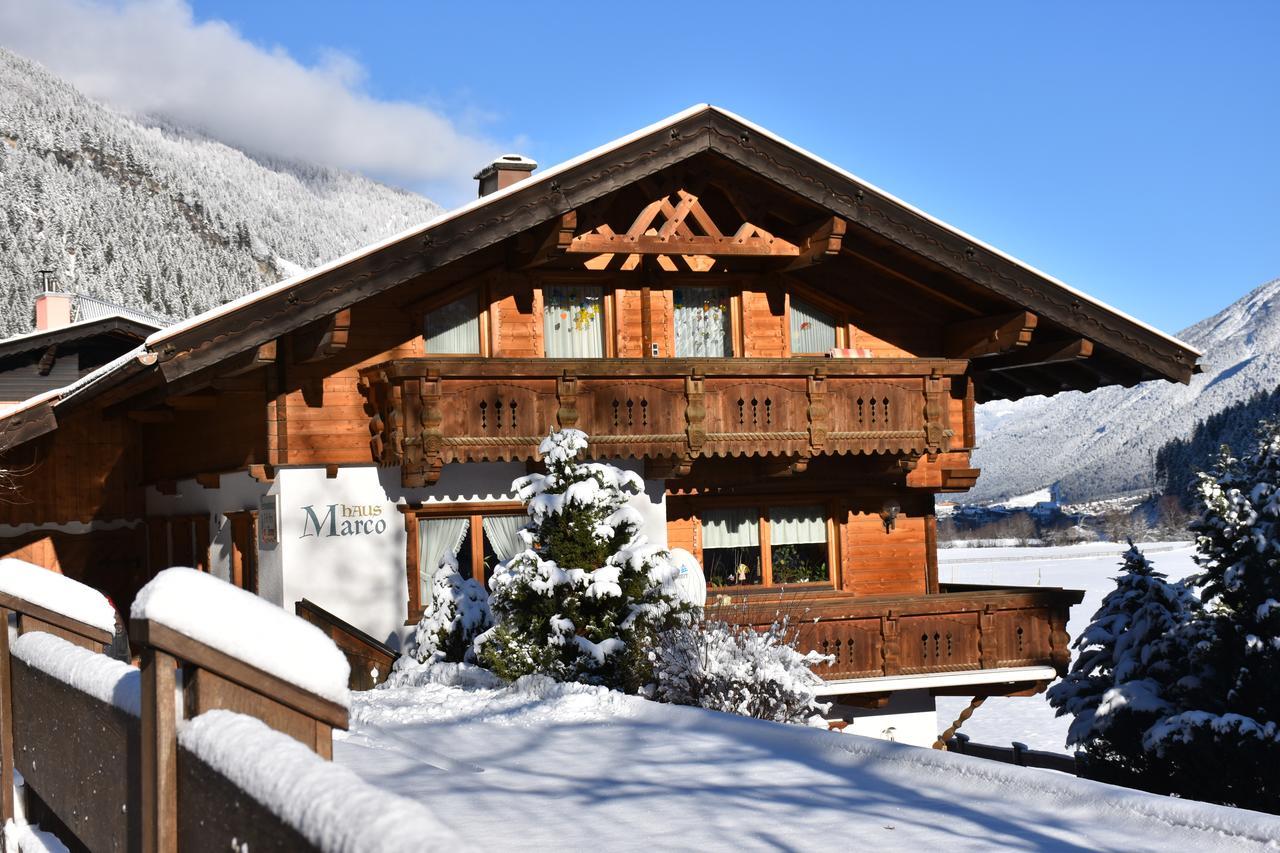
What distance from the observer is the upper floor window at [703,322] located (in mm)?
19359

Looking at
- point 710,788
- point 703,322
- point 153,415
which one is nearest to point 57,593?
point 710,788

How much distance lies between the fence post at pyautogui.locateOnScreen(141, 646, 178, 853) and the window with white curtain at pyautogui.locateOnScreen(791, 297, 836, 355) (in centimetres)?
1626

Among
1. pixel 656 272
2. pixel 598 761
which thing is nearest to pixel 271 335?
pixel 656 272

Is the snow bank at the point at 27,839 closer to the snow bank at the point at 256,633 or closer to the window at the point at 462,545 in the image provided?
the snow bank at the point at 256,633

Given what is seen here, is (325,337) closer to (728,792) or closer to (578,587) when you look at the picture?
(578,587)

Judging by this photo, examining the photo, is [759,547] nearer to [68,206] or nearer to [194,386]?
[194,386]

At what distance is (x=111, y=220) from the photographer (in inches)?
4732

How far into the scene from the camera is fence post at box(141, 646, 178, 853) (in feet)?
12.8

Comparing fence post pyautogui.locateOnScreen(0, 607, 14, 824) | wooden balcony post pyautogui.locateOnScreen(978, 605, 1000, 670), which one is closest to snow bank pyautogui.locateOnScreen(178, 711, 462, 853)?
fence post pyautogui.locateOnScreen(0, 607, 14, 824)

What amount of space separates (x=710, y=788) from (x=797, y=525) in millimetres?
12521

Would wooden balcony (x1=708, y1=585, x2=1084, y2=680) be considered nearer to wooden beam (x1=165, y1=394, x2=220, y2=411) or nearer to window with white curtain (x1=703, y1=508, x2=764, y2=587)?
window with white curtain (x1=703, y1=508, x2=764, y2=587)

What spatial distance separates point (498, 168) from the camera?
20422mm

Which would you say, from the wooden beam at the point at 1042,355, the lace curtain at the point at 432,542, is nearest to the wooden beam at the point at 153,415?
the lace curtain at the point at 432,542

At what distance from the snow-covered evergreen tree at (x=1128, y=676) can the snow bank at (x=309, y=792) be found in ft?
47.8
